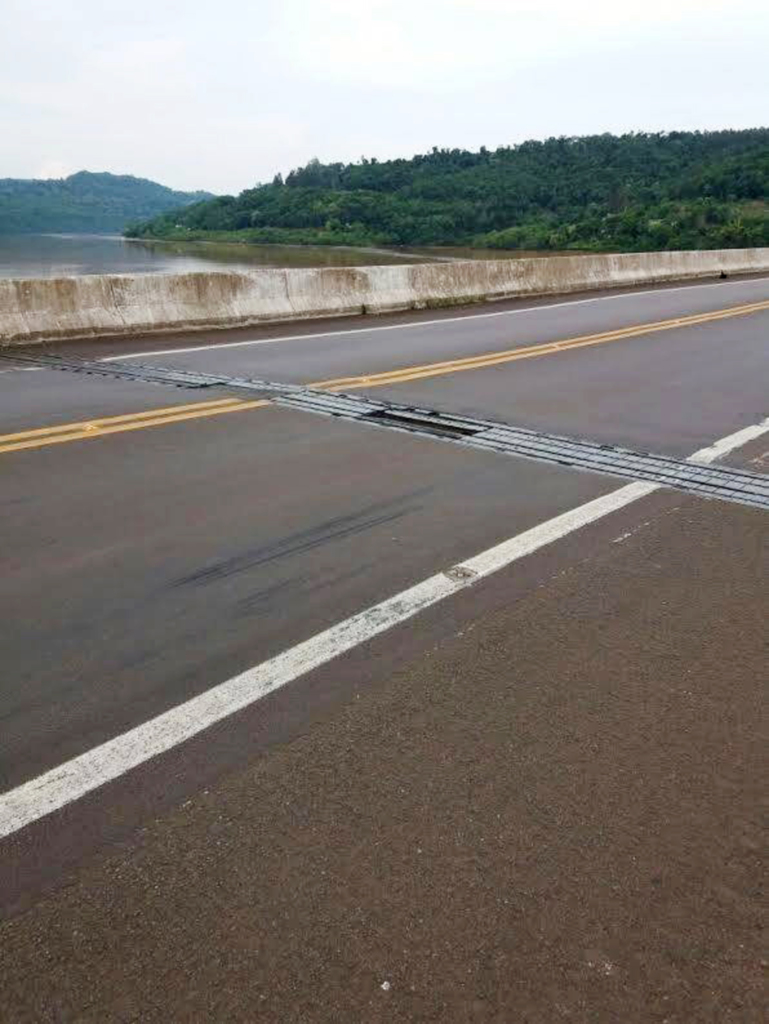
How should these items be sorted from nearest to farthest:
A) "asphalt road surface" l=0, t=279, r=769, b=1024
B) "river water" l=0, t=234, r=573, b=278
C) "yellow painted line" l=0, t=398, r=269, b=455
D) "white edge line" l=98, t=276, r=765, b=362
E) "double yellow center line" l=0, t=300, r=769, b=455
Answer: "asphalt road surface" l=0, t=279, r=769, b=1024
"yellow painted line" l=0, t=398, r=269, b=455
"double yellow center line" l=0, t=300, r=769, b=455
"white edge line" l=98, t=276, r=765, b=362
"river water" l=0, t=234, r=573, b=278

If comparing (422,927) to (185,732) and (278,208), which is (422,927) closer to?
(185,732)

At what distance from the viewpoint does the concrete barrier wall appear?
38.6ft

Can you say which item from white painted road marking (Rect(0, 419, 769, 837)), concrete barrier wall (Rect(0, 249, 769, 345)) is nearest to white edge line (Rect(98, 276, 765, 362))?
concrete barrier wall (Rect(0, 249, 769, 345))

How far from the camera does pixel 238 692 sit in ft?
9.84

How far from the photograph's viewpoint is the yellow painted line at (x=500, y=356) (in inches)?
345

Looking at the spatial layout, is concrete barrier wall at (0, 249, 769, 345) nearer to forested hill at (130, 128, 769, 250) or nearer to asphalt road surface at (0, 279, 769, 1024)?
asphalt road surface at (0, 279, 769, 1024)

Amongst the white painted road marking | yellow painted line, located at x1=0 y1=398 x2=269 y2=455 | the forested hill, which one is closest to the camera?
the white painted road marking

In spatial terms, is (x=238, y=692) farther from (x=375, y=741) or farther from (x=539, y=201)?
(x=539, y=201)

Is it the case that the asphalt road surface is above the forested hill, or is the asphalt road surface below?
below

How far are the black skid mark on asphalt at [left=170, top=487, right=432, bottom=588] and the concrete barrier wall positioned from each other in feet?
27.1

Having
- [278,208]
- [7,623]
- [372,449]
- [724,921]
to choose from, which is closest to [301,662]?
[7,623]

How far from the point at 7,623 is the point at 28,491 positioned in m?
1.79

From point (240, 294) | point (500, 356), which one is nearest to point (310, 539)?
point (500, 356)

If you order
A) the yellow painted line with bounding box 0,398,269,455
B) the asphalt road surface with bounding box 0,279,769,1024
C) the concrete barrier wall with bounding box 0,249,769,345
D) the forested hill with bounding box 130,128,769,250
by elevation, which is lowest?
the asphalt road surface with bounding box 0,279,769,1024
